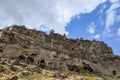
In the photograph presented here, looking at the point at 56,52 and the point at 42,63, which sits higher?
the point at 56,52

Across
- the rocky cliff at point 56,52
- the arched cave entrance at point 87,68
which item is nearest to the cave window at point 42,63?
the rocky cliff at point 56,52

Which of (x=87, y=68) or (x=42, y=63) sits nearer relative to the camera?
(x=42, y=63)

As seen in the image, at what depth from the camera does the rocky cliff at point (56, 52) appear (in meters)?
68.2

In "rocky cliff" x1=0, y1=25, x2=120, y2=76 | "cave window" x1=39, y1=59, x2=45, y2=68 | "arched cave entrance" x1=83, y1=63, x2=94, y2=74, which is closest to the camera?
"cave window" x1=39, y1=59, x2=45, y2=68

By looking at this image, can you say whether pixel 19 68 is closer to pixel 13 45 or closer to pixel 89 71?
pixel 13 45

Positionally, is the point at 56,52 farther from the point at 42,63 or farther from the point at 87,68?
the point at 87,68

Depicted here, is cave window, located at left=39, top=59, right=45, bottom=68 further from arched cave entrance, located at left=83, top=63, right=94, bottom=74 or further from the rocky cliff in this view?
arched cave entrance, located at left=83, top=63, right=94, bottom=74

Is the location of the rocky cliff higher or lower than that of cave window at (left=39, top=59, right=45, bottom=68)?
higher

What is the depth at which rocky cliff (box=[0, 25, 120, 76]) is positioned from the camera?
68250mm

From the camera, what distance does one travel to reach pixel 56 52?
7525 centimetres

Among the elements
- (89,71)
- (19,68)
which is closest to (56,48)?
(89,71)

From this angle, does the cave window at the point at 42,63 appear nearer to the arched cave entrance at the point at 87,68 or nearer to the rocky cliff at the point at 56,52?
the rocky cliff at the point at 56,52

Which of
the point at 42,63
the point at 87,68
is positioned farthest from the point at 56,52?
the point at 87,68

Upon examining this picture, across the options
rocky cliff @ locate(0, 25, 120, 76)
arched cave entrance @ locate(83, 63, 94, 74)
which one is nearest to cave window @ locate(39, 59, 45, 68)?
rocky cliff @ locate(0, 25, 120, 76)
